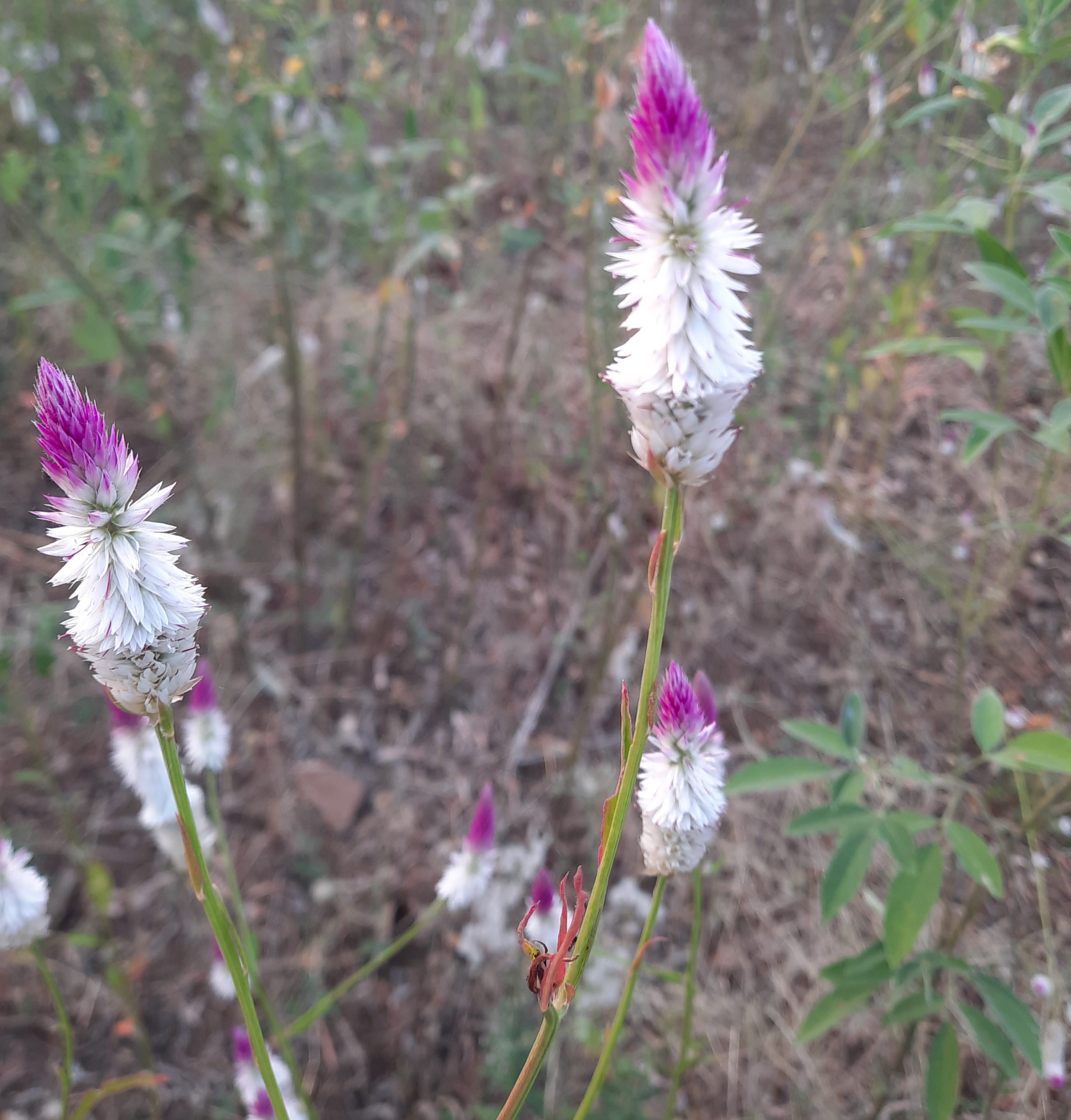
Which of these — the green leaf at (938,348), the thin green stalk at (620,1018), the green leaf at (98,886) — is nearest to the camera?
the thin green stalk at (620,1018)

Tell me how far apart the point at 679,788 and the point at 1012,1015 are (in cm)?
90

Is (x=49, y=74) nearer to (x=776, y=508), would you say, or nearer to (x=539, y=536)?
(x=539, y=536)

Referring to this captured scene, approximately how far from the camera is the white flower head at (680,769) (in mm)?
898

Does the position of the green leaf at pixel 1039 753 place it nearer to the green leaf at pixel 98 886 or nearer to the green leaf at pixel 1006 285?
the green leaf at pixel 1006 285

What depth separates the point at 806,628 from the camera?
3.00 m

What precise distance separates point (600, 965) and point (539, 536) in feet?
5.56

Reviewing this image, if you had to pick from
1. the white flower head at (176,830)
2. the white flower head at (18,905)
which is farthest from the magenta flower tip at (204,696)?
the white flower head at (18,905)

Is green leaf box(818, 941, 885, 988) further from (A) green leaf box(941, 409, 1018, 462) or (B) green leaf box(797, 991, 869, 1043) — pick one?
(A) green leaf box(941, 409, 1018, 462)

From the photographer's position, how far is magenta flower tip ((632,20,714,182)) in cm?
59

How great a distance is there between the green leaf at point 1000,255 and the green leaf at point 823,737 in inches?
36.1

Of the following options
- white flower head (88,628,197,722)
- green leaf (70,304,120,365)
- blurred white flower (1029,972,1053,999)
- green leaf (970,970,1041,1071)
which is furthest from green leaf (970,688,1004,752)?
green leaf (70,304,120,365)

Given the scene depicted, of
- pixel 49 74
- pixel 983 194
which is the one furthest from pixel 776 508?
pixel 49 74

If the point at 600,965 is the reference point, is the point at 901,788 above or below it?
above

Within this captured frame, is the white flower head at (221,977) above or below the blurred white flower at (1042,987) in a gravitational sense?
below
